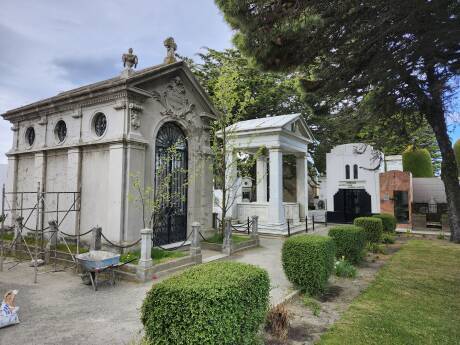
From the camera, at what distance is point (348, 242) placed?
341 inches

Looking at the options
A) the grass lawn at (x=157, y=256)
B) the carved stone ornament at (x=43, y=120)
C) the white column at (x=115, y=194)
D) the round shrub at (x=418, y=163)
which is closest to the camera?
the grass lawn at (x=157, y=256)

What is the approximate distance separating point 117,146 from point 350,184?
16982 millimetres

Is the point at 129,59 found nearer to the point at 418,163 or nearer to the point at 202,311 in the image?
the point at 202,311

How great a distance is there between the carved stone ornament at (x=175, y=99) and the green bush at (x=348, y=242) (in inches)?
264

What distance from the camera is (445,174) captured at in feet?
42.6

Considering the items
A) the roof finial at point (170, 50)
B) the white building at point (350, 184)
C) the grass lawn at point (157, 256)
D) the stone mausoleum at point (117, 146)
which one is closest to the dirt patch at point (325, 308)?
the grass lawn at point (157, 256)

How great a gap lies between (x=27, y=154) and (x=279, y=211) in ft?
38.9

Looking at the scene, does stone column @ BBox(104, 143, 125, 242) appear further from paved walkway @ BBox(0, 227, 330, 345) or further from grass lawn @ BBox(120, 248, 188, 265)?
paved walkway @ BBox(0, 227, 330, 345)

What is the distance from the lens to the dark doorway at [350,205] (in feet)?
65.6

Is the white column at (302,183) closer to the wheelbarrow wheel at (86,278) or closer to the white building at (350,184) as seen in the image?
the white building at (350,184)

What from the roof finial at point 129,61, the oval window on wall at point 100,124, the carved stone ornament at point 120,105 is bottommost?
the oval window on wall at point 100,124

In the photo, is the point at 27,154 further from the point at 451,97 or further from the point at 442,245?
the point at 442,245

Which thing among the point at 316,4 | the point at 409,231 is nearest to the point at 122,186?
the point at 316,4

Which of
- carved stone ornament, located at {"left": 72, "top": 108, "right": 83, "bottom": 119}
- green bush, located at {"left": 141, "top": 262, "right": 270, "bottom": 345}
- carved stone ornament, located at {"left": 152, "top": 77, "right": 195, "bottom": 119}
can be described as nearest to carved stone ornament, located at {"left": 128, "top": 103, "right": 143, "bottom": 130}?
carved stone ornament, located at {"left": 152, "top": 77, "right": 195, "bottom": 119}
